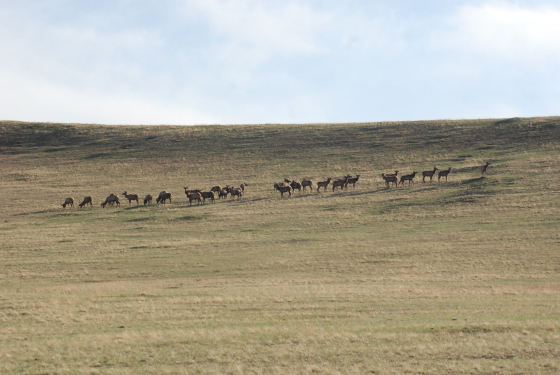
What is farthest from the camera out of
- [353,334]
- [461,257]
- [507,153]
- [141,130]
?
[141,130]

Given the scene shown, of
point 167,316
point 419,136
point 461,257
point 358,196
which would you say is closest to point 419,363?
point 167,316

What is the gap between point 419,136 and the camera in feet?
240

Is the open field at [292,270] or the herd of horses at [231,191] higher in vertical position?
the herd of horses at [231,191]

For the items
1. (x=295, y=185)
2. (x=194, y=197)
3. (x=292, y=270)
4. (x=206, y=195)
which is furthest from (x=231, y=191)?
(x=292, y=270)

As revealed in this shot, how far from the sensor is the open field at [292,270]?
11.6m

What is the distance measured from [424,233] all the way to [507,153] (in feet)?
108

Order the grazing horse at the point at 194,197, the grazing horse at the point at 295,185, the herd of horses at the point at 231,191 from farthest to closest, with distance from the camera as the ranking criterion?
the grazing horse at the point at 295,185 → the herd of horses at the point at 231,191 → the grazing horse at the point at 194,197

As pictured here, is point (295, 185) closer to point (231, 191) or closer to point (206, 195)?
point (231, 191)

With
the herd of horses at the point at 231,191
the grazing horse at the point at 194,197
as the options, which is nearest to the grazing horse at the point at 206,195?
the herd of horses at the point at 231,191

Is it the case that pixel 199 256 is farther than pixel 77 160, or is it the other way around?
pixel 77 160

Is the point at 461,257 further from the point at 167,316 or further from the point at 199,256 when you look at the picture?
the point at 167,316

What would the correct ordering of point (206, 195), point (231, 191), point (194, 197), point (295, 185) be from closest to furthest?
point (194, 197), point (206, 195), point (231, 191), point (295, 185)

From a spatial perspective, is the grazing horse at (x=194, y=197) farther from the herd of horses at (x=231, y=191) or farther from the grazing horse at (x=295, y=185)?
the grazing horse at (x=295, y=185)

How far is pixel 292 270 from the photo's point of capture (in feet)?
79.8
